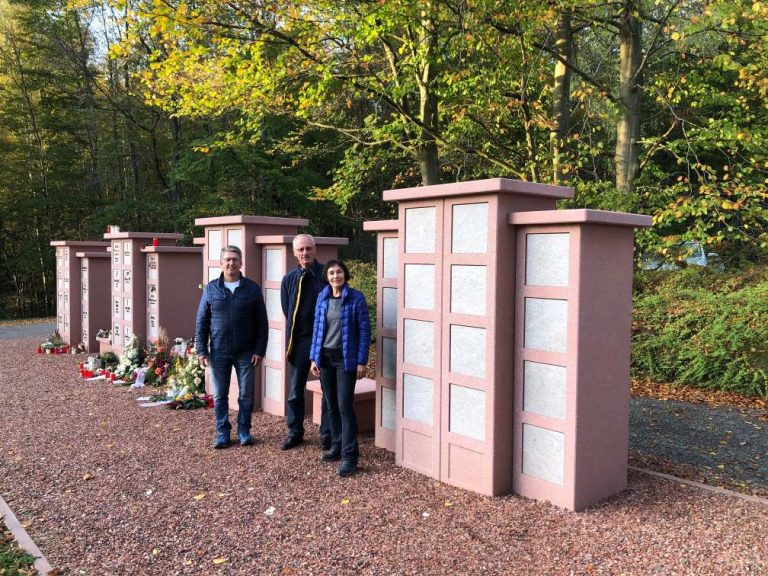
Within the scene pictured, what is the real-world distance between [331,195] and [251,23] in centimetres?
481

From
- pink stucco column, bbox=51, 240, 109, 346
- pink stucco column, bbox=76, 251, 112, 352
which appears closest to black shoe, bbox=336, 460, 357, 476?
pink stucco column, bbox=76, 251, 112, 352

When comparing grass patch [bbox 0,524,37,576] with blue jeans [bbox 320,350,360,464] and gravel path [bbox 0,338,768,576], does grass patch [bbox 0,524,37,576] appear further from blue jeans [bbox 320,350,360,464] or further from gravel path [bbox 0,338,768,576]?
blue jeans [bbox 320,350,360,464]

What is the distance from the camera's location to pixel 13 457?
5.45 meters

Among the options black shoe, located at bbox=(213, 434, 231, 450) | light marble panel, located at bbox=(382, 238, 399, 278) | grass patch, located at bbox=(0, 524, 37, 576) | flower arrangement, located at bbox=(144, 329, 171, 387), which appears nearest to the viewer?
grass patch, located at bbox=(0, 524, 37, 576)

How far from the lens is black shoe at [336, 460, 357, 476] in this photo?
15.8 ft

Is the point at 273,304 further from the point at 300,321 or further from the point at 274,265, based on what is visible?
the point at 300,321

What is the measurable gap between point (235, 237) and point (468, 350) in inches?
141

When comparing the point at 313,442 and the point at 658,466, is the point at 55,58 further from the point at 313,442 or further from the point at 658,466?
the point at 658,466

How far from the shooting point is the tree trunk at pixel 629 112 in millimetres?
10266

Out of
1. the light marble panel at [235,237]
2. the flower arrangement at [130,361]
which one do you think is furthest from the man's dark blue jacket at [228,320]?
the flower arrangement at [130,361]

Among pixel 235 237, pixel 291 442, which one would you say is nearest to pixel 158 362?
pixel 235 237

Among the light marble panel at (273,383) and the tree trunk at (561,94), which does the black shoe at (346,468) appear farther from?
the tree trunk at (561,94)

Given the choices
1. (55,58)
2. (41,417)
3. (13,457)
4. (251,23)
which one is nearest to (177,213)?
(55,58)

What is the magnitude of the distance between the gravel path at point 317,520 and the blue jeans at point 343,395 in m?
0.23
